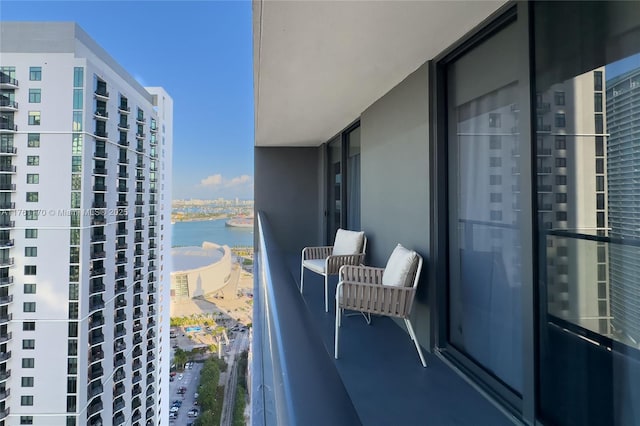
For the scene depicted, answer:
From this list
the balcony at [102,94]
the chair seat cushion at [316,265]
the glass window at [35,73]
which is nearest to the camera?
the chair seat cushion at [316,265]

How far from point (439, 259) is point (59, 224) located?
5156mm

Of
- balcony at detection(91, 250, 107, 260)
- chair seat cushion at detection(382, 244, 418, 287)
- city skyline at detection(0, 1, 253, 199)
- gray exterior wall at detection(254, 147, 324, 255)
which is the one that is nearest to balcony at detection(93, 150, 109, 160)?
balcony at detection(91, 250, 107, 260)

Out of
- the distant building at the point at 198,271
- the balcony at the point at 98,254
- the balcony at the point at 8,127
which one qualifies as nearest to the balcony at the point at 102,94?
the balcony at the point at 8,127

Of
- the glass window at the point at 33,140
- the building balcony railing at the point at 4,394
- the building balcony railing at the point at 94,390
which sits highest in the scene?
the glass window at the point at 33,140

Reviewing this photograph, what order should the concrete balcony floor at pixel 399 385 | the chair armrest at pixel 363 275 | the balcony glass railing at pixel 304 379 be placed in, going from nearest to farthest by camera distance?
the balcony glass railing at pixel 304 379
the concrete balcony floor at pixel 399 385
the chair armrest at pixel 363 275

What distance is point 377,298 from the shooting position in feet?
7.58

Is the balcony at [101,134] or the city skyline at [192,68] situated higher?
the city skyline at [192,68]

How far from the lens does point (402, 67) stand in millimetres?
2730

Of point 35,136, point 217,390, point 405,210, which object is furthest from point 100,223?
point 405,210

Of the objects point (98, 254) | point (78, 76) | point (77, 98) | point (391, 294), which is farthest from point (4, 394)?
point (391, 294)

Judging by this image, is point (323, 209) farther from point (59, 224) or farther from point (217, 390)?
point (59, 224)

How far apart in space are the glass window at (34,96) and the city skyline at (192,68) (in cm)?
179

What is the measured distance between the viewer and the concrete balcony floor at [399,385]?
1.73 metres

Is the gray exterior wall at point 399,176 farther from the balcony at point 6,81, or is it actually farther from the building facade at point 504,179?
the balcony at point 6,81
